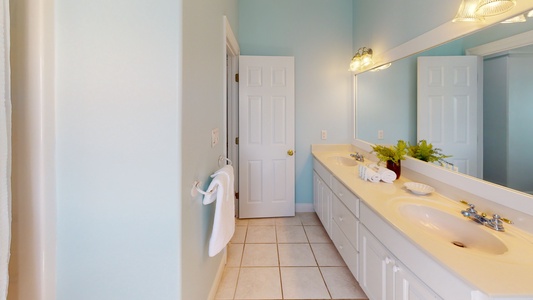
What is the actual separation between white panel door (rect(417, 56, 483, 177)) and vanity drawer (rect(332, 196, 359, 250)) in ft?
2.42

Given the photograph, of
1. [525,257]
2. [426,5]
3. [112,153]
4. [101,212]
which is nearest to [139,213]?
[101,212]

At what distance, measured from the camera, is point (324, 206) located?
2484 mm

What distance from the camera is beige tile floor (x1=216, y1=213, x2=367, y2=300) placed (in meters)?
1.70

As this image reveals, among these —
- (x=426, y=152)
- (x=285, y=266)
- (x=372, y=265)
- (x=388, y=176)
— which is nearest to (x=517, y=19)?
(x=426, y=152)

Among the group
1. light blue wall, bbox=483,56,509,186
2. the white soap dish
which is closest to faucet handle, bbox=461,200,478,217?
light blue wall, bbox=483,56,509,186

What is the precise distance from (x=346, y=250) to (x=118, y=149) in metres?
1.69

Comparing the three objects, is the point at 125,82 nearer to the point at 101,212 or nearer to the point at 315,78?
the point at 101,212

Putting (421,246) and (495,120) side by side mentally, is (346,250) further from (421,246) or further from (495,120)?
(495,120)

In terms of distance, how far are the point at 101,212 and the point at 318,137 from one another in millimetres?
2616

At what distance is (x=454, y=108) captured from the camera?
1451mm

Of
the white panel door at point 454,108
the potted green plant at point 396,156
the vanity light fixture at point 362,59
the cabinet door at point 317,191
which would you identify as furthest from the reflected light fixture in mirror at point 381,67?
the cabinet door at point 317,191

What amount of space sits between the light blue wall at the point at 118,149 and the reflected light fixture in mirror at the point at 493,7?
59.9 inches

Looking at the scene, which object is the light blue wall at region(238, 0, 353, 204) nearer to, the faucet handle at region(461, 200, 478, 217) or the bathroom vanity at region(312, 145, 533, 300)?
the bathroom vanity at region(312, 145, 533, 300)

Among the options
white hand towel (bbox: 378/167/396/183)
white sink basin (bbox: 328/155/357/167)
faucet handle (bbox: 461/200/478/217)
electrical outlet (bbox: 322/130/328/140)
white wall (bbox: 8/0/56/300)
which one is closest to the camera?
white wall (bbox: 8/0/56/300)
